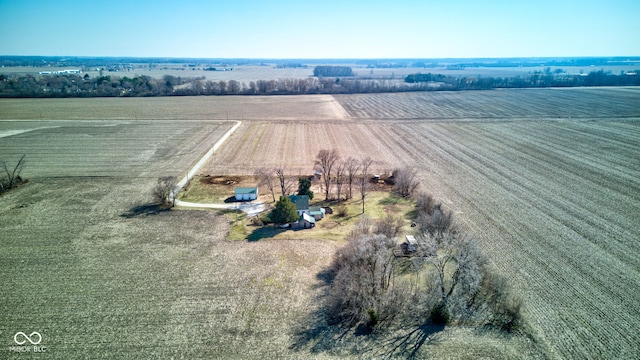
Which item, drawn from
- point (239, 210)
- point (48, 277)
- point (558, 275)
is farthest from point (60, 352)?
point (558, 275)

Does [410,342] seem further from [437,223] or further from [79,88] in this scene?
[79,88]

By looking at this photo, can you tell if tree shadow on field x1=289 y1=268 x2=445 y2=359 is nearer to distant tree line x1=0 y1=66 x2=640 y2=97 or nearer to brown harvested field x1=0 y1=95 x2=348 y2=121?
brown harvested field x1=0 y1=95 x2=348 y2=121

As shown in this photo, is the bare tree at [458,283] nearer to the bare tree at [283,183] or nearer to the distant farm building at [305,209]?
the distant farm building at [305,209]

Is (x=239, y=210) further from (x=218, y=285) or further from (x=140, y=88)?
(x=140, y=88)

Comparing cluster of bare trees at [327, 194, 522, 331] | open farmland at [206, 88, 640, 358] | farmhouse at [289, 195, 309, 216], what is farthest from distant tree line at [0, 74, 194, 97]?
cluster of bare trees at [327, 194, 522, 331]

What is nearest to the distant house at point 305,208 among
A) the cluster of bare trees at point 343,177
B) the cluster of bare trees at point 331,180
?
the cluster of bare trees at point 331,180

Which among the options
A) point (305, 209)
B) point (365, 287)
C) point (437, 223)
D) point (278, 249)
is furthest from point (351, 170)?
point (365, 287)
